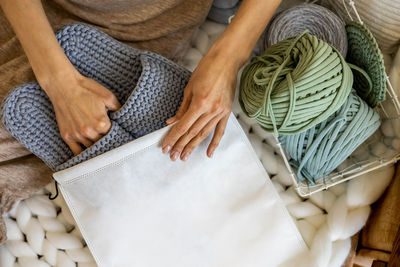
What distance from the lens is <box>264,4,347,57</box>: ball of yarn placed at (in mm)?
712

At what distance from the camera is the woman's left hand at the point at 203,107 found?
631 millimetres

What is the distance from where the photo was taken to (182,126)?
63 centimetres

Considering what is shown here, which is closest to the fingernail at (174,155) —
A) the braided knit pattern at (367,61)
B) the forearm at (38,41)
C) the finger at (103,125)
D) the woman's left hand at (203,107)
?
the woman's left hand at (203,107)

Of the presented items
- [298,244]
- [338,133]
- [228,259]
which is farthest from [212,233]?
[338,133]

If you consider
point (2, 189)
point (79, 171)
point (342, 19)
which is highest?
point (342, 19)

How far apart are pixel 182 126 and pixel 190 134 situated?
23mm

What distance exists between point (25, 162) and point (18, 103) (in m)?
0.15

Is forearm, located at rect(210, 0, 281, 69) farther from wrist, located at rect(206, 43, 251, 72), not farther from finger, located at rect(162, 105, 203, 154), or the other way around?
finger, located at rect(162, 105, 203, 154)

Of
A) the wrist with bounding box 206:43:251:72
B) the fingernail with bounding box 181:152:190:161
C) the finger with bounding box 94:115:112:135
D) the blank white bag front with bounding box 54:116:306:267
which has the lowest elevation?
the blank white bag front with bounding box 54:116:306:267

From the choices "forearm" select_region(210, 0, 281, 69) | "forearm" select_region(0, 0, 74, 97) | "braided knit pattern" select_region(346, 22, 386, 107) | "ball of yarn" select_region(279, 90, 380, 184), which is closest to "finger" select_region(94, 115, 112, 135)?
"forearm" select_region(0, 0, 74, 97)

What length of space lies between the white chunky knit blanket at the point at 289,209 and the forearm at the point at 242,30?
0.17 meters

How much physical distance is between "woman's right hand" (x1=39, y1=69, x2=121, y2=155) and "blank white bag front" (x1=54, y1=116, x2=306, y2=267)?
2.0 inches

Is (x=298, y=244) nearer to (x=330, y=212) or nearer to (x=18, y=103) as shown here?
(x=330, y=212)

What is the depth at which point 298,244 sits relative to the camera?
2.37ft
